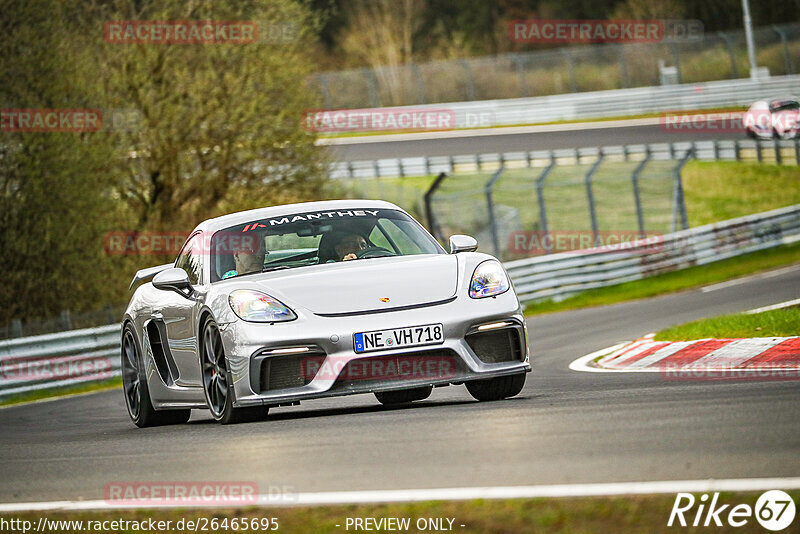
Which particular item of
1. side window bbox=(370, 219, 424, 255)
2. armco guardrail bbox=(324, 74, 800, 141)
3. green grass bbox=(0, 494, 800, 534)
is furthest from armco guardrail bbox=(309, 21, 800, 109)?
green grass bbox=(0, 494, 800, 534)

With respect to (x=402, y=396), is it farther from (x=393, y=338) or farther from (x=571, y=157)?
(x=571, y=157)

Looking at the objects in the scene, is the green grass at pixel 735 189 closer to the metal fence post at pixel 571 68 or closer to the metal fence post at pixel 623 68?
the metal fence post at pixel 623 68

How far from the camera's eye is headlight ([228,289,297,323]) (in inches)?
328

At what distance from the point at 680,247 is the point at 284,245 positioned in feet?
64.3

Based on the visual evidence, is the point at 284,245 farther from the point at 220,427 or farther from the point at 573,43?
the point at 573,43

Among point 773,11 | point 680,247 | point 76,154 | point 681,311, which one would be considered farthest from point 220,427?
point 773,11

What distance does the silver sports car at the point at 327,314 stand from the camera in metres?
8.23

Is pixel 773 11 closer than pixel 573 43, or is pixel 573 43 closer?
pixel 773 11

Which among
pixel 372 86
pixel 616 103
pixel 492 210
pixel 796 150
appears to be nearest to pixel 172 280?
pixel 492 210

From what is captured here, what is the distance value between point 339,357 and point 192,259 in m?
2.16

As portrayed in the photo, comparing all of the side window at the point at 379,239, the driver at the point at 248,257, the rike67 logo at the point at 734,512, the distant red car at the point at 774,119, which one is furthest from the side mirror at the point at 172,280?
the distant red car at the point at 774,119

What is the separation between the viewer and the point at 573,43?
78.9 metres

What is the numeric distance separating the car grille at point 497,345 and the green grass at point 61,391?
11.1 metres

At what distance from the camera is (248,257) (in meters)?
9.35
